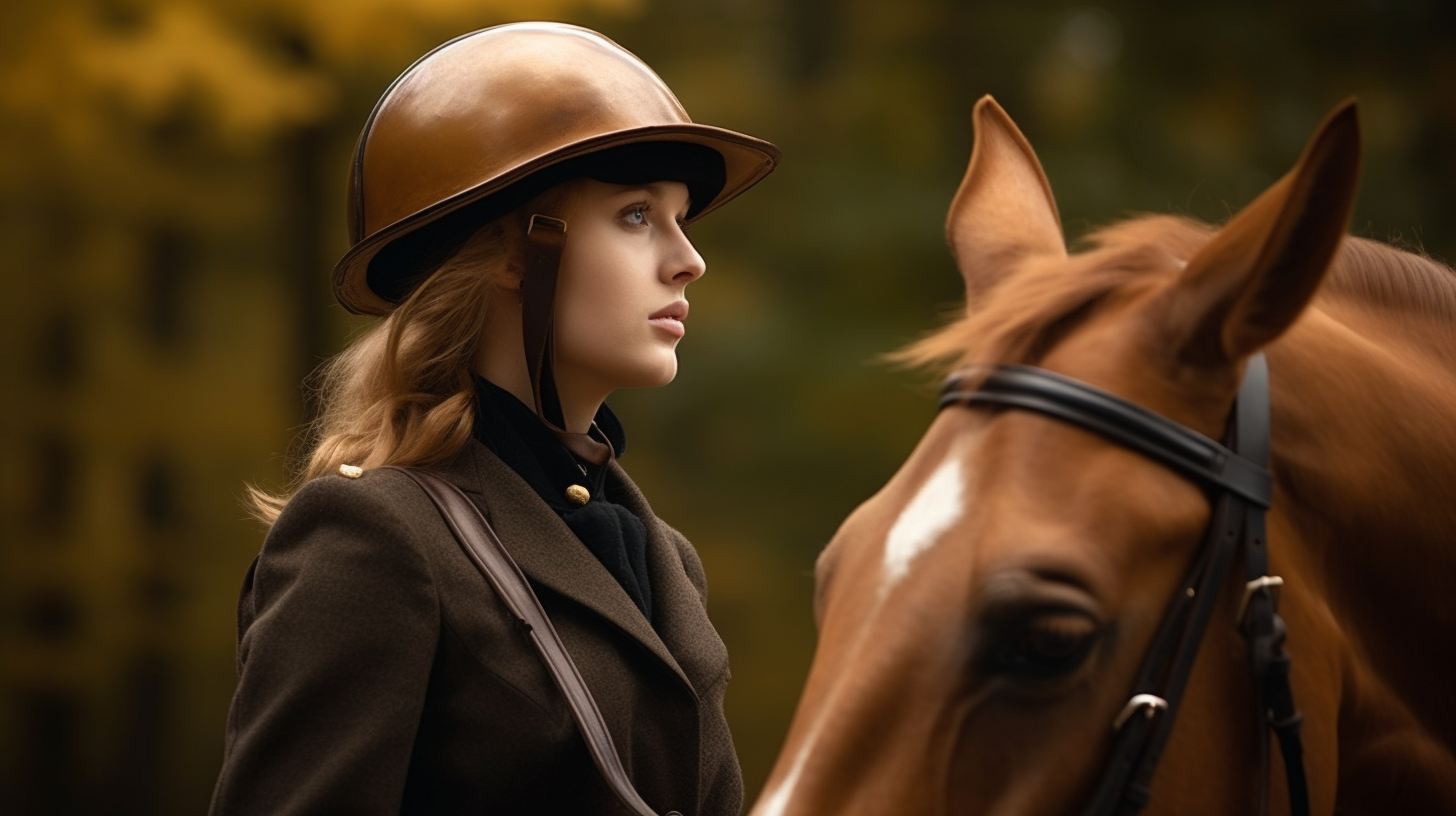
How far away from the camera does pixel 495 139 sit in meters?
2.35

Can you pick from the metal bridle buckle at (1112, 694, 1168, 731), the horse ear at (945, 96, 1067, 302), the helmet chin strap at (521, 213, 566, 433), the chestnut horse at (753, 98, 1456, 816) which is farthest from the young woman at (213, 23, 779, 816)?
the metal bridle buckle at (1112, 694, 1168, 731)

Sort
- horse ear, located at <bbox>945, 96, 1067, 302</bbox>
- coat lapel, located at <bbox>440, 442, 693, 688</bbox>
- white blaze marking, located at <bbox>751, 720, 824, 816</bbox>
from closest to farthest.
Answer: white blaze marking, located at <bbox>751, 720, 824, 816</bbox> → horse ear, located at <bbox>945, 96, 1067, 302</bbox> → coat lapel, located at <bbox>440, 442, 693, 688</bbox>

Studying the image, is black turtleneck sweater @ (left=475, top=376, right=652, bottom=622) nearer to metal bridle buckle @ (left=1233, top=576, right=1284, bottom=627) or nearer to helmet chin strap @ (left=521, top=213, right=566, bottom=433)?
helmet chin strap @ (left=521, top=213, right=566, bottom=433)

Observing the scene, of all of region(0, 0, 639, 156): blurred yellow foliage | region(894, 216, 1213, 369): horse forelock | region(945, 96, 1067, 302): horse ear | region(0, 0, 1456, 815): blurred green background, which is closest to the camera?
region(894, 216, 1213, 369): horse forelock

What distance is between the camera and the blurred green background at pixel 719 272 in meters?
8.11

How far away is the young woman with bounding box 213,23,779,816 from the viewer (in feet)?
6.59

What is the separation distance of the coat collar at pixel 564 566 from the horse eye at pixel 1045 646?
819 millimetres

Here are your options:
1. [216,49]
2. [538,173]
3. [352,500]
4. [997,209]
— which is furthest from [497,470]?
[216,49]

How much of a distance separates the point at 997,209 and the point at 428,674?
1.12m

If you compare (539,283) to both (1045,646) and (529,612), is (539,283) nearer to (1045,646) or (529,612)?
(529,612)

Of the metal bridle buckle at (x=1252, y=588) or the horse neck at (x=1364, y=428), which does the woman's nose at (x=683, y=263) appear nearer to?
the horse neck at (x=1364, y=428)

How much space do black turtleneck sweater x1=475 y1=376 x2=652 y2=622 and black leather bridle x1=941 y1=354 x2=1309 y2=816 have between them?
92cm

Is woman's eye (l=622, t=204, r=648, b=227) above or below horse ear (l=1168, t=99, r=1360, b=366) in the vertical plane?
below

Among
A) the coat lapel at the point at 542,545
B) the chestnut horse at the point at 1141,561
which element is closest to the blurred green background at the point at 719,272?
the coat lapel at the point at 542,545
